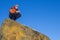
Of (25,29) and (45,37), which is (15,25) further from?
(45,37)

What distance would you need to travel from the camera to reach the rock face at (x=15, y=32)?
1875 centimetres

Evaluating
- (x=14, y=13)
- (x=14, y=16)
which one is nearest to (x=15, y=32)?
(x=14, y=16)

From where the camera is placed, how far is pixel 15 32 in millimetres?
18969

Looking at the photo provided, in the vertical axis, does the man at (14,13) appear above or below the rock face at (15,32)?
above

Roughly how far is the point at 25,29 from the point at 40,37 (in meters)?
1.88

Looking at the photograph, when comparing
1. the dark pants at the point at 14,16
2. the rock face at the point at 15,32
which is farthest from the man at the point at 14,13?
the rock face at the point at 15,32

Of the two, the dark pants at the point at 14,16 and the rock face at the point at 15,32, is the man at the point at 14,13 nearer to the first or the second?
the dark pants at the point at 14,16

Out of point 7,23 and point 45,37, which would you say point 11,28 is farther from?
point 45,37

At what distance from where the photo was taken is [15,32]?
1897cm

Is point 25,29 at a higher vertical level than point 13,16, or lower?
lower

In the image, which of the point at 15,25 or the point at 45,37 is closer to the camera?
the point at 15,25

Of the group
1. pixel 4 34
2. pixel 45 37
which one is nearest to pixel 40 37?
pixel 45 37

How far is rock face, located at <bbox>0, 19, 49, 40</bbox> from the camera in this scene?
61.5ft

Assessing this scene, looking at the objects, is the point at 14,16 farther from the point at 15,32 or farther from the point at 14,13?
the point at 15,32
